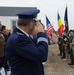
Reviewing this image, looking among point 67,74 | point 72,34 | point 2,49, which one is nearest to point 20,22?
point 2,49

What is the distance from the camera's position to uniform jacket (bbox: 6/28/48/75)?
2535mm

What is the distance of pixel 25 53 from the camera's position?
8.36 ft

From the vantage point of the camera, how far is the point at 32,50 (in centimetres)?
253

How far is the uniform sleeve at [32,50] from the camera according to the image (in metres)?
2.53

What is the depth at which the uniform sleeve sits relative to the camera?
8.29ft

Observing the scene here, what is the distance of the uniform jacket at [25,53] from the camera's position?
99.8 inches

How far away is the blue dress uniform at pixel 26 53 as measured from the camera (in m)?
2.54

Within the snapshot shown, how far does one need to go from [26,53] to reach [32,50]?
0.06m

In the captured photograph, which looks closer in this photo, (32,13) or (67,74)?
(32,13)

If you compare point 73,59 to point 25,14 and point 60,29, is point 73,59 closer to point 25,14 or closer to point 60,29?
point 60,29

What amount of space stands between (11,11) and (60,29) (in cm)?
2970

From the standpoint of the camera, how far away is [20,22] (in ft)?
8.58

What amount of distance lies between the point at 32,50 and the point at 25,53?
0.07m

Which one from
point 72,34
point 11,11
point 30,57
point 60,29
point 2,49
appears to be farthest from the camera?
point 11,11
